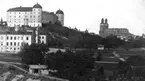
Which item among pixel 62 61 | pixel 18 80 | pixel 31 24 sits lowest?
pixel 18 80

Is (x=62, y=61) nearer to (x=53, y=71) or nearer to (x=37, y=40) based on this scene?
(x=53, y=71)

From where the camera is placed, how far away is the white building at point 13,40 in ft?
185

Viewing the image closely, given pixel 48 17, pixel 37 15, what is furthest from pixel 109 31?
pixel 37 15

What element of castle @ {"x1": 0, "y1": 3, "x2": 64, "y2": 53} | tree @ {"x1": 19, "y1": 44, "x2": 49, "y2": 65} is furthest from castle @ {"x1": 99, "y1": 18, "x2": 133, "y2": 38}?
tree @ {"x1": 19, "y1": 44, "x2": 49, "y2": 65}

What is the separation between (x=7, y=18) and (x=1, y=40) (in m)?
28.2

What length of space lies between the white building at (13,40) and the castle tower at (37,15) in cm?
2308

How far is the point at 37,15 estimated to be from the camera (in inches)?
3189

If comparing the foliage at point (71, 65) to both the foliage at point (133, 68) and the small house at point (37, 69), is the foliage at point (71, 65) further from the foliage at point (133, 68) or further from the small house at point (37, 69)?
the foliage at point (133, 68)

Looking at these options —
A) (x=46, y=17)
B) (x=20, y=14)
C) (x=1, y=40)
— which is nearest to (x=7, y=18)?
(x=20, y=14)

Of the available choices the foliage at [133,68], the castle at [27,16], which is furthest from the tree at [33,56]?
the castle at [27,16]

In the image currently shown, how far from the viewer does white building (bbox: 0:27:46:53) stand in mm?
56406

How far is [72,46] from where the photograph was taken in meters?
56.8

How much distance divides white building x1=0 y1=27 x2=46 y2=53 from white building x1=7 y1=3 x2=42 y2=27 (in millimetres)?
23080

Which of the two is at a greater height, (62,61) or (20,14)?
(20,14)
